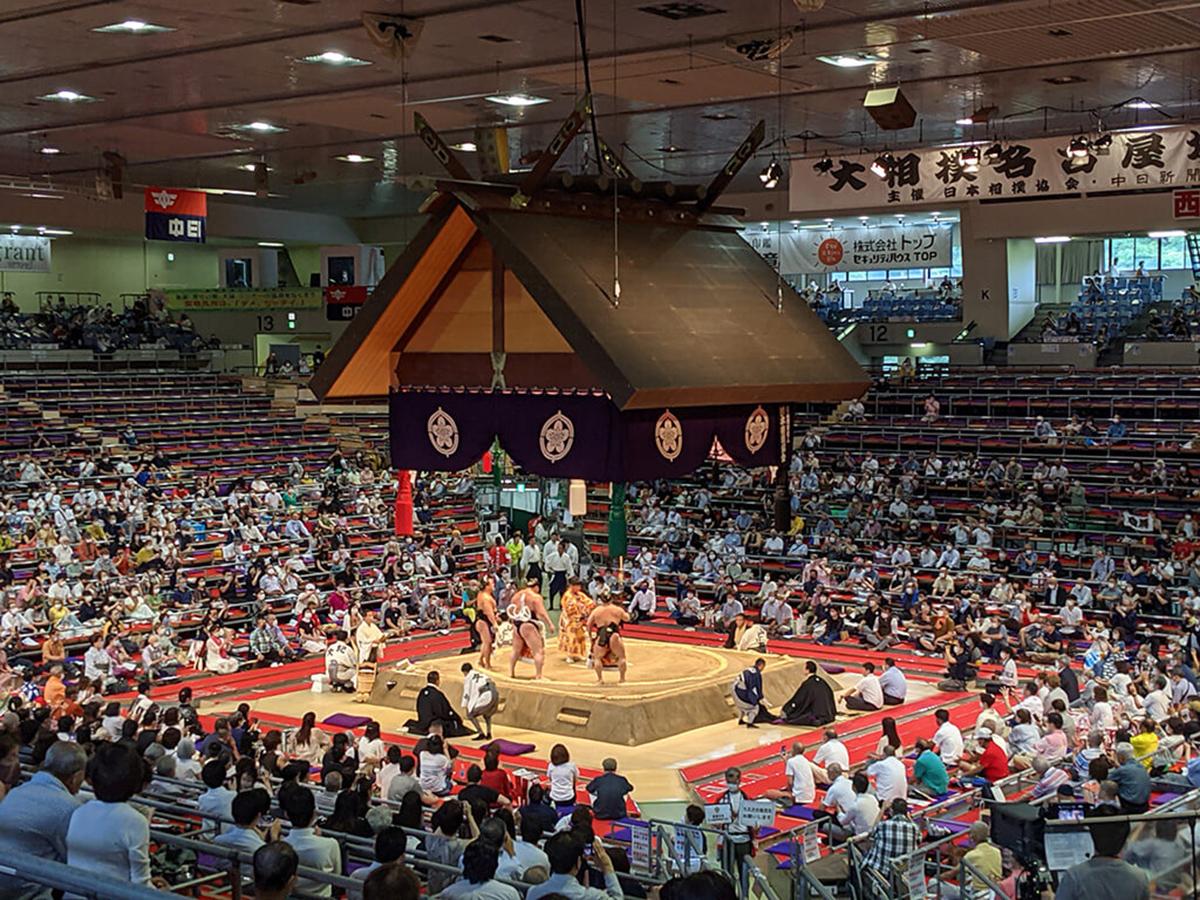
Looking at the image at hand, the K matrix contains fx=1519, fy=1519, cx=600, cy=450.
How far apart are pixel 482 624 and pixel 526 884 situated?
7692 mm

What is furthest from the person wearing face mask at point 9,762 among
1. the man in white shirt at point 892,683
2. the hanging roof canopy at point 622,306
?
the man in white shirt at point 892,683

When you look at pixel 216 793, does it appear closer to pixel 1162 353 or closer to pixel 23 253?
pixel 1162 353

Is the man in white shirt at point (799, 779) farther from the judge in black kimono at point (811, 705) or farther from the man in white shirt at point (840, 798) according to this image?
the judge in black kimono at point (811, 705)

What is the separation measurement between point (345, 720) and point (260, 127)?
735 cm

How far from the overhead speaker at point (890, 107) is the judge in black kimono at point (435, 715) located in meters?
5.37

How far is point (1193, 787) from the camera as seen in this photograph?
7203 mm

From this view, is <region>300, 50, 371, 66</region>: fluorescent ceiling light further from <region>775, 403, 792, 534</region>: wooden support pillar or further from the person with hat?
the person with hat

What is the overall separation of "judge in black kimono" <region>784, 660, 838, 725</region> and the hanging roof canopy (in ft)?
10.9

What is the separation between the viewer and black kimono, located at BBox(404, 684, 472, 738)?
11.4 metres

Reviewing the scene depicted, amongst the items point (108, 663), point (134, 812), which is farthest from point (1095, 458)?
point (134, 812)

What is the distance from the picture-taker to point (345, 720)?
471 inches

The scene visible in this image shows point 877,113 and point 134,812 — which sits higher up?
point 877,113

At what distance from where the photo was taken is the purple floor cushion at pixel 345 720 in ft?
38.8

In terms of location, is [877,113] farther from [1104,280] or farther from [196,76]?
[1104,280]
